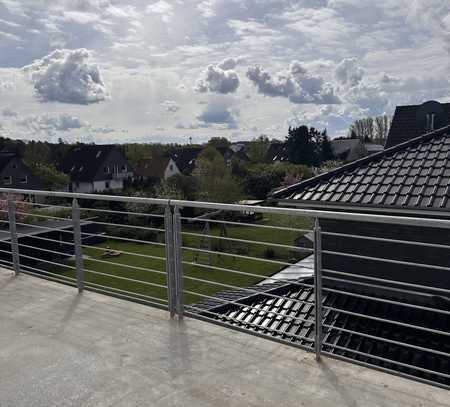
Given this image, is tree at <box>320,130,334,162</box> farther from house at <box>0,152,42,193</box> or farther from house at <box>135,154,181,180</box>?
house at <box>0,152,42,193</box>

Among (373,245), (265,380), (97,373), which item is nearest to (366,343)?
(373,245)

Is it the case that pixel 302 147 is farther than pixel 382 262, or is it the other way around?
pixel 302 147

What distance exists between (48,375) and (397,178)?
5148 millimetres

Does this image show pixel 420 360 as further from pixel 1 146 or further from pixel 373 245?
pixel 1 146

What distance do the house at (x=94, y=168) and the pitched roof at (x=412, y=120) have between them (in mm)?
29162

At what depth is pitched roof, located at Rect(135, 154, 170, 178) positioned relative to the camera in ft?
157

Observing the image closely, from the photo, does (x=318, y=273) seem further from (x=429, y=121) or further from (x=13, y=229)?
(x=429, y=121)

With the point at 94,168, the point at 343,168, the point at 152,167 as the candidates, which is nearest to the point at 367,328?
the point at 343,168

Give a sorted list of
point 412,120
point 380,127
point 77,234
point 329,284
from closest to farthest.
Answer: point 77,234
point 329,284
point 412,120
point 380,127

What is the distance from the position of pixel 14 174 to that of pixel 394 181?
31.3m

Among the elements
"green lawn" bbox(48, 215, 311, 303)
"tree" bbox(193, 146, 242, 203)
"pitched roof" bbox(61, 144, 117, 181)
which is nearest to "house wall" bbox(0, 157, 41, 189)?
"pitched roof" bbox(61, 144, 117, 181)

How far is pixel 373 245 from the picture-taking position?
19.4 feet

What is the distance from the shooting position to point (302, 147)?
4738cm

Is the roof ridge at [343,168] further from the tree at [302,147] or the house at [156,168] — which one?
the house at [156,168]
